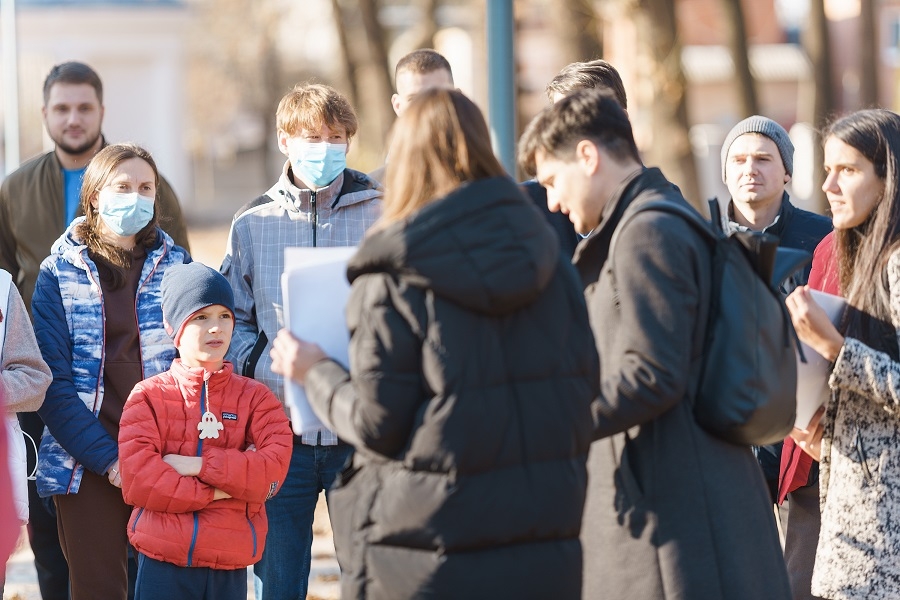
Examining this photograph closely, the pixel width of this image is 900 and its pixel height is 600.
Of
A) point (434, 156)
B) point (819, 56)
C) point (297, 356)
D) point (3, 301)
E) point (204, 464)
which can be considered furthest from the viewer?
point (819, 56)

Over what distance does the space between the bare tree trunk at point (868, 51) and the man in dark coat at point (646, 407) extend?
16199 millimetres

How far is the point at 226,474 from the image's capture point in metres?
4.45

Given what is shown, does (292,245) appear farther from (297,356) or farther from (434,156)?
(434,156)

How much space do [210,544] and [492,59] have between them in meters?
3.98

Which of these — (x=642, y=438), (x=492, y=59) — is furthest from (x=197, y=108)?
(x=642, y=438)

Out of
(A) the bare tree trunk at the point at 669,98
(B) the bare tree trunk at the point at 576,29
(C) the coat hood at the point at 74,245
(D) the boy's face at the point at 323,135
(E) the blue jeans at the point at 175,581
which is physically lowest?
(E) the blue jeans at the point at 175,581

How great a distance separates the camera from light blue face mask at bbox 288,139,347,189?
5078 millimetres

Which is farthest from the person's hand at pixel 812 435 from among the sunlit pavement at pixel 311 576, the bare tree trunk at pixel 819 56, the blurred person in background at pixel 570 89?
the bare tree trunk at pixel 819 56

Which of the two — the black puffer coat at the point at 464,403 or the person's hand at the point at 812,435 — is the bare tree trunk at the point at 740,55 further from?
the black puffer coat at the point at 464,403

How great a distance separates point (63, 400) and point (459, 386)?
233 cm

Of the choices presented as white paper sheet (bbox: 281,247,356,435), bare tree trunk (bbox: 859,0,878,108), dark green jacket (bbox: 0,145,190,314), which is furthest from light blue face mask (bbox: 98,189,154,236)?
bare tree trunk (bbox: 859,0,878,108)

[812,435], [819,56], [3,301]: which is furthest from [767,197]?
[819,56]

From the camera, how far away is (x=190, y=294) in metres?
4.62

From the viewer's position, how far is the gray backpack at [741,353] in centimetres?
350
